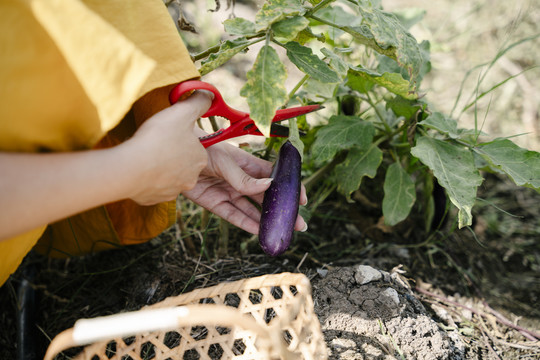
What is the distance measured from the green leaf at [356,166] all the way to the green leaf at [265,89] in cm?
46

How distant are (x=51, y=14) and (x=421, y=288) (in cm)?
128

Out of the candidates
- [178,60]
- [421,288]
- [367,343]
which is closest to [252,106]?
[178,60]

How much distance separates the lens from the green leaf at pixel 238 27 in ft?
3.49

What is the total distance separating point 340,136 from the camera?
1355 millimetres

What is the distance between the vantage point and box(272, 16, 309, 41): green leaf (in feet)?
3.34

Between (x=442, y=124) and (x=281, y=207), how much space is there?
563 millimetres

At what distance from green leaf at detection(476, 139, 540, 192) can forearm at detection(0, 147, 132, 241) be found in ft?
3.29

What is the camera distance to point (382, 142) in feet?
5.05

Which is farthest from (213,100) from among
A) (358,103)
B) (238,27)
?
(358,103)

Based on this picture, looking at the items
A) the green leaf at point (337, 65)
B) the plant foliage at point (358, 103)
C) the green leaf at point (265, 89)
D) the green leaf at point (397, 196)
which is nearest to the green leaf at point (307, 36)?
the plant foliage at point (358, 103)

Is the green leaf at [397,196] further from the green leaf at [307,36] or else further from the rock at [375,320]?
the green leaf at [307,36]

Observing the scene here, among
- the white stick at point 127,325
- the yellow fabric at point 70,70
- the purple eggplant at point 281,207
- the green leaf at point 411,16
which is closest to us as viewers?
the white stick at point 127,325

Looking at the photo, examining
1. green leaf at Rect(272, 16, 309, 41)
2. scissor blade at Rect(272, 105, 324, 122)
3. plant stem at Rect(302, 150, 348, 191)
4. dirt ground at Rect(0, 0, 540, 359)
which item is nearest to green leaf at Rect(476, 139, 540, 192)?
dirt ground at Rect(0, 0, 540, 359)

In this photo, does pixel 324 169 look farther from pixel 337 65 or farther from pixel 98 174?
pixel 98 174
